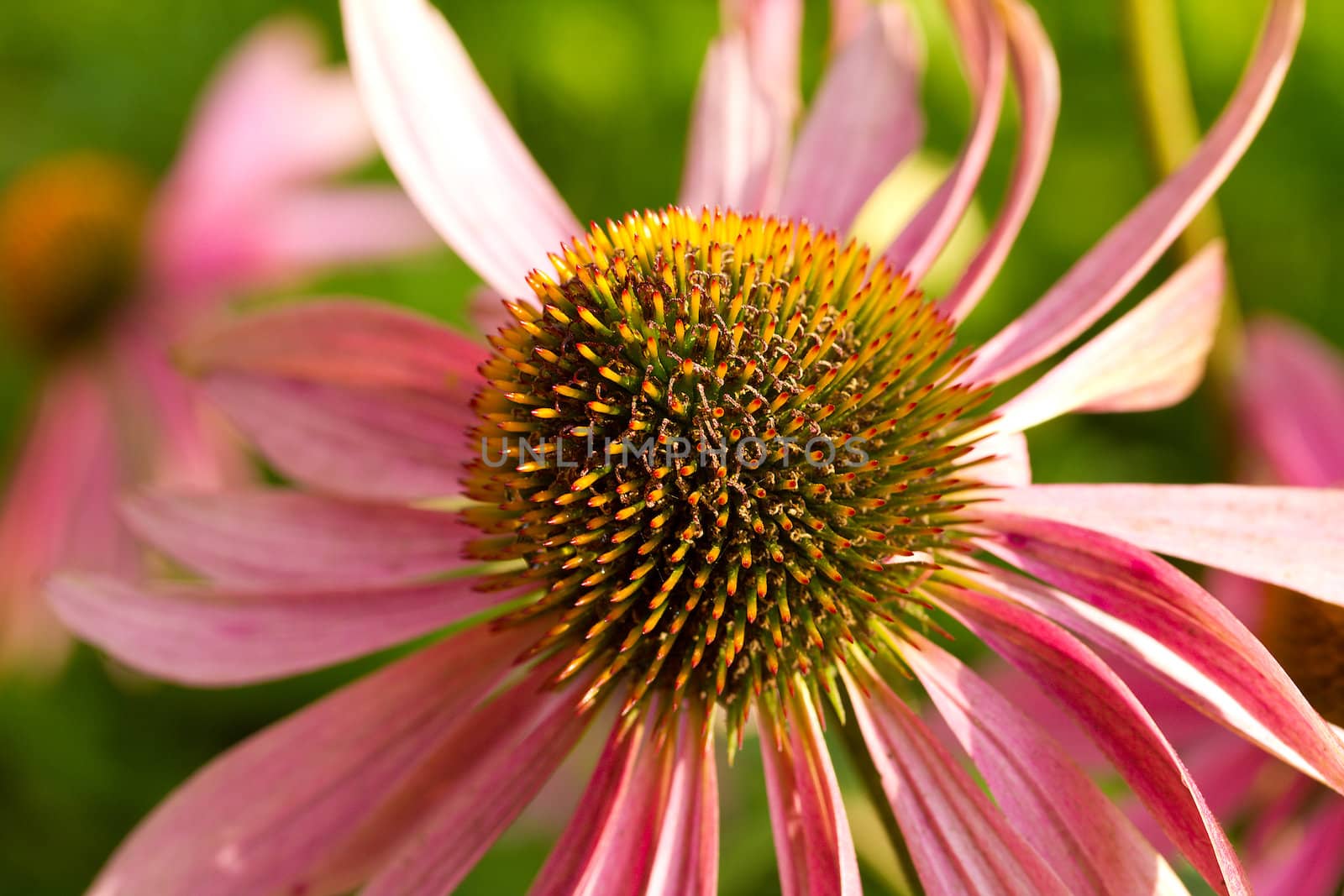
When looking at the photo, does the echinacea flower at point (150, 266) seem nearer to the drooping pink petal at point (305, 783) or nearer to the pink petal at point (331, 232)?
the pink petal at point (331, 232)

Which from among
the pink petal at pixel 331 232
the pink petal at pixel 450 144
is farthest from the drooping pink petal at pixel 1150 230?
the pink petal at pixel 331 232

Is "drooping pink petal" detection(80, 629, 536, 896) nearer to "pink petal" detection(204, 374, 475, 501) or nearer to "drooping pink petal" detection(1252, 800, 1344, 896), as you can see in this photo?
"pink petal" detection(204, 374, 475, 501)

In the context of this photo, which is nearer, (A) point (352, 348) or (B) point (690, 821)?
(B) point (690, 821)

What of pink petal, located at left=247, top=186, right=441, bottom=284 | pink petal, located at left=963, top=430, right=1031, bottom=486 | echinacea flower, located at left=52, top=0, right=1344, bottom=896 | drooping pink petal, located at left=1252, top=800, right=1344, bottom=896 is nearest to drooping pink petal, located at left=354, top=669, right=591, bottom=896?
echinacea flower, located at left=52, top=0, right=1344, bottom=896

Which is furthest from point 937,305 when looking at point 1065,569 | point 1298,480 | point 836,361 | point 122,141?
point 122,141

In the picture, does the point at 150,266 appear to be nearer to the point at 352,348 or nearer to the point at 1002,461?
the point at 352,348

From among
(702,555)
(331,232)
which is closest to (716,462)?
(702,555)
